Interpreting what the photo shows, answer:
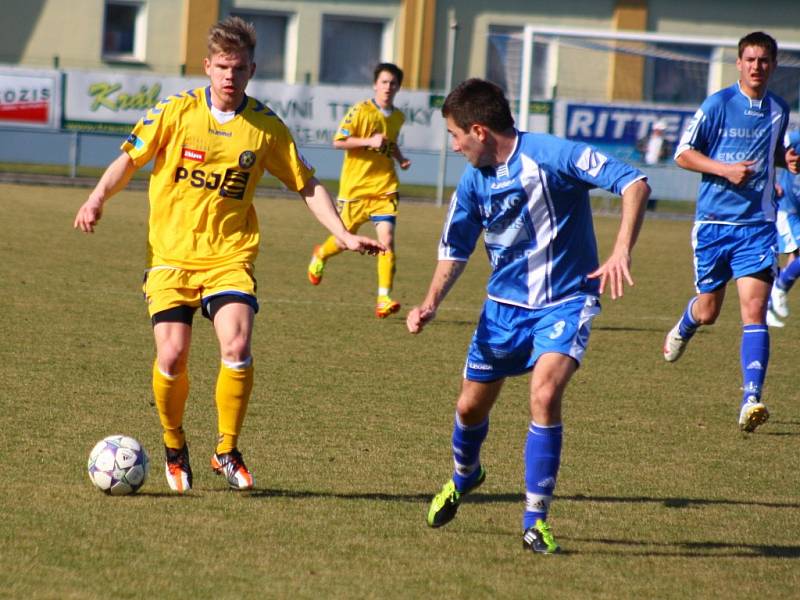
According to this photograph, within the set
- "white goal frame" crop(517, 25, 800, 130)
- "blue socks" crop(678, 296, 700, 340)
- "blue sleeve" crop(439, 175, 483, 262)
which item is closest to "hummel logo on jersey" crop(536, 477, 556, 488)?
"blue sleeve" crop(439, 175, 483, 262)

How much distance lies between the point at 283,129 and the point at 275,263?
885 centimetres

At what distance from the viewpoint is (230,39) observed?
211 inches

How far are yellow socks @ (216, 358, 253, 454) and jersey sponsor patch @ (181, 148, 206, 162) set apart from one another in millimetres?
829

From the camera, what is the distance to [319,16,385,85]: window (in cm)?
3294

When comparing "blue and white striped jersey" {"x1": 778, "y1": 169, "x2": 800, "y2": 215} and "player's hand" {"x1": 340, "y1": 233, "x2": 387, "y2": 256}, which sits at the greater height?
"blue and white striped jersey" {"x1": 778, "y1": 169, "x2": 800, "y2": 215}

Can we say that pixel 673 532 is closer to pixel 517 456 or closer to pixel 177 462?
pixel 517 456

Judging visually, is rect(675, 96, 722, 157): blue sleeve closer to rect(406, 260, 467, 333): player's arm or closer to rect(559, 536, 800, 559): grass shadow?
rect(406, 260, 467, 333): player's arm

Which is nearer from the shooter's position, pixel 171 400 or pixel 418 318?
pixel 418 318

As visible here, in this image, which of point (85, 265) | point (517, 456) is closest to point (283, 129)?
point (517, 456)

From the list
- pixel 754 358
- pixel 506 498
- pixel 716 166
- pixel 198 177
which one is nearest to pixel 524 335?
pixel 506 498

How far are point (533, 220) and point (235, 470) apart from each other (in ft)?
5.25

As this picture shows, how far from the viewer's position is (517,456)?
6.46 metres

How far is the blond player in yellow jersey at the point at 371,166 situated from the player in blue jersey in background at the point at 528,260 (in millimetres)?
6501

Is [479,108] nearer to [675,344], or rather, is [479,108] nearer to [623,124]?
[675,344]
